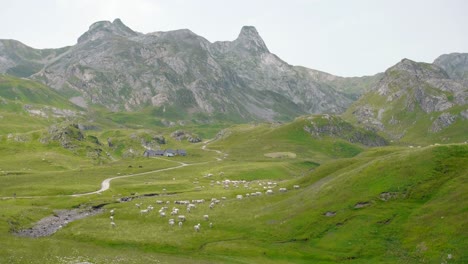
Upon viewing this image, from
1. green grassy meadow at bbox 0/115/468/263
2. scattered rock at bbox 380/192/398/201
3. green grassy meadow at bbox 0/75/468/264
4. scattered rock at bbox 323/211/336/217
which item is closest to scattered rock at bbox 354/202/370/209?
green grassy meadow at bbox 0/75/468/264

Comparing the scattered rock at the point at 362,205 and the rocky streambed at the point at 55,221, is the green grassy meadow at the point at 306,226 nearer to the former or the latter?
the scattered rock at the point at 362,205

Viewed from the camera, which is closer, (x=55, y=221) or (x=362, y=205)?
(x=362, y=205)

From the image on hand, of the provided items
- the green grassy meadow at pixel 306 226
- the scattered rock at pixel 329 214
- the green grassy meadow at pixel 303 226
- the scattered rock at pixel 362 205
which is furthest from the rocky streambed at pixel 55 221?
the scattered rock at pixel 362 205

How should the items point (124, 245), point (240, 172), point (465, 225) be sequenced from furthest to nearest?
point (240, 172) → point (124, 245) → point (465, 225)

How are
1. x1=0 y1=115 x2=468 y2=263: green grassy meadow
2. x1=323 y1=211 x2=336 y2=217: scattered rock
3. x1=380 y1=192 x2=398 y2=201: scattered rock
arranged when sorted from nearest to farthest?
x1=0 y1=115 x2=468 y2=263: green grassy meadow, x1=380 y1=192 x2=398 y2=201: scattered rock, x1=323 y1=211 x2=336 y2=217: scattered rock

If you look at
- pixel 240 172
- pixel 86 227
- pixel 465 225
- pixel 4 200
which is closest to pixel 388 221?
pixel 465 225

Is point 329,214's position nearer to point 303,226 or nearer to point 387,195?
point 303,226

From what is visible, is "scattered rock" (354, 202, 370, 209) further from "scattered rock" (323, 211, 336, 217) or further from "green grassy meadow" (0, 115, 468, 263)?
"scattered rock" (323, 211, 336, 217)

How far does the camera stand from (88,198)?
121 m

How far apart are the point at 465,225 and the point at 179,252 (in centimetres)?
4714

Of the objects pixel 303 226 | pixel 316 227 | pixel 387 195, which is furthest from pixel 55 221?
pixel 387 195

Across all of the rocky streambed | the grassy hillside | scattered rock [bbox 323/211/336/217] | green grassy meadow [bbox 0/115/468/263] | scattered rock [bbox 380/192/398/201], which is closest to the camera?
green grassy meadow [bbox 0/115/468/263]

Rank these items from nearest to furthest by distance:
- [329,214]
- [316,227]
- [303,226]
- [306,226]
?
[316,227] → [306,226] → [303,226] → [329,214]

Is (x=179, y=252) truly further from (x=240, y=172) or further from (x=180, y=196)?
(x=240, y=172)
